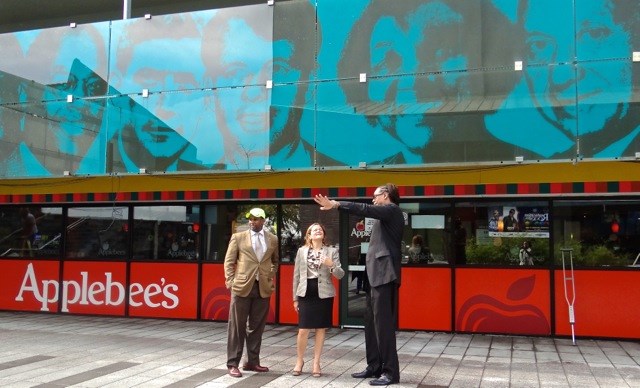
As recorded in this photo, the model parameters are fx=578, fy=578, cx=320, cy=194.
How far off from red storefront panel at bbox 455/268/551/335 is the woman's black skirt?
11.8 feet

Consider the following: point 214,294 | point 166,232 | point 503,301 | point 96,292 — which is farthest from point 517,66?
point 96,292

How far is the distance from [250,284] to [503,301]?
441cm

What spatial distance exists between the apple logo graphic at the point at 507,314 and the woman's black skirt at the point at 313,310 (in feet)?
11.9

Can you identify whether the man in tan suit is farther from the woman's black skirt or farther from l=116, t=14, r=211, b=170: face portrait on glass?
l=116, t=14, r=211, b=170: face portrait on glass

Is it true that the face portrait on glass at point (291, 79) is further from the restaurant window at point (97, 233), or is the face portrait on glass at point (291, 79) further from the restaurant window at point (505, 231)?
the restaurant window at point (97, 233)

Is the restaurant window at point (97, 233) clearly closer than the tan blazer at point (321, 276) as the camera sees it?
No

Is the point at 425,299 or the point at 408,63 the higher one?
the point at 408,63

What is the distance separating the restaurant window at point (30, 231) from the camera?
11188mm

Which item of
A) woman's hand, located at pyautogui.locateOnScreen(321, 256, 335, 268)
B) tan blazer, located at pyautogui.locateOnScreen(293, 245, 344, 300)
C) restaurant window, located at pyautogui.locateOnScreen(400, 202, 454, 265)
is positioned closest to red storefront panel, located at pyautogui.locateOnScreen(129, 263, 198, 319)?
restaurant window, located at pyautogui.locateOnScreen(400, 202, 454, 265)

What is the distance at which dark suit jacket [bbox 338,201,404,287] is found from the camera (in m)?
5.79

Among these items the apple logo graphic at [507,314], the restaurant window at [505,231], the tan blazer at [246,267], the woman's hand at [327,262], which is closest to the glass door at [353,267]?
the restaurant window at [505,231]

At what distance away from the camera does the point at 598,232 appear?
865 centimetres

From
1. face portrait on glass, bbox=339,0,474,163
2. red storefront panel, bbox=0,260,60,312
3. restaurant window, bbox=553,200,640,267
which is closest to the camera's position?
face portrait on glass, bbox=339,0,474,163

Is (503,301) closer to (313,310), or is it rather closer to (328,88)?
(313,310)
